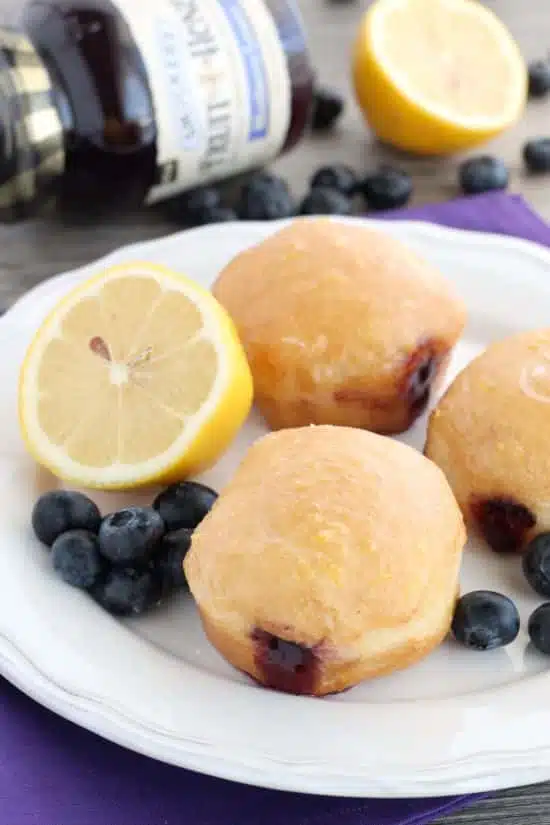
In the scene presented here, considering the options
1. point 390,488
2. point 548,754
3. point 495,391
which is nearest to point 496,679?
point 548,754

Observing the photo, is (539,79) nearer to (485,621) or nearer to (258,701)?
(485,621)

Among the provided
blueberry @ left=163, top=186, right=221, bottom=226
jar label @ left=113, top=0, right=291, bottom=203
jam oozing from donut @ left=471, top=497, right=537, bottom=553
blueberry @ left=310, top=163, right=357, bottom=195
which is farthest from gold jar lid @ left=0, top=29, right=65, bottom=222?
jam oozing from donut @ left=471, top=497, right=537, bottom=553

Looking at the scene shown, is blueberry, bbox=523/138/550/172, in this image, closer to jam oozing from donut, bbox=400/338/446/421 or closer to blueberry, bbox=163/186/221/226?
blueberry, bbox=163/186/221/226

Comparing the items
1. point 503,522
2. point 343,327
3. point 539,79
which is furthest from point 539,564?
point 539,79

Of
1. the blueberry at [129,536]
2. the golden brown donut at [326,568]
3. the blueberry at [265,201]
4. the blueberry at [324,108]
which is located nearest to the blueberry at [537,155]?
the blueberry at [324,108]

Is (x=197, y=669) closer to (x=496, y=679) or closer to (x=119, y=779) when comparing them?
(x=119, y=779)

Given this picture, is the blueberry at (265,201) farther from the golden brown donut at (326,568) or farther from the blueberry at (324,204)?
the golden brown donut at (326,568)
